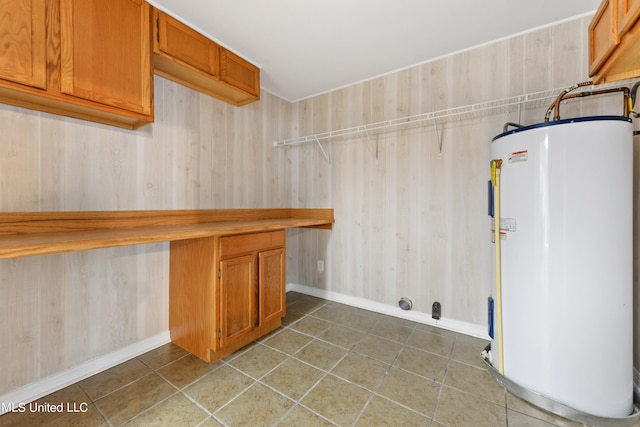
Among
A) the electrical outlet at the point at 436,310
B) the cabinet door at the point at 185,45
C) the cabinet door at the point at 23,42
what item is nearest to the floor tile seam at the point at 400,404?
the electrical outlet at the point at 436,310

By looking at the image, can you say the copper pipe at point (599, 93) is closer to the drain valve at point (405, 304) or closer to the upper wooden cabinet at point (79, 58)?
the drain valve at point (405, 304)

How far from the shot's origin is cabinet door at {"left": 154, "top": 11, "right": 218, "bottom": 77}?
5.51 ft

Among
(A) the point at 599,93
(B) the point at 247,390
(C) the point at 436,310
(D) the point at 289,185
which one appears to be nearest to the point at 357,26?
(A) the point at 599,93

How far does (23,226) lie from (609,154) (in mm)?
2947

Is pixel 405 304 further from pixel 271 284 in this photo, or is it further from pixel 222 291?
pixel 222 291

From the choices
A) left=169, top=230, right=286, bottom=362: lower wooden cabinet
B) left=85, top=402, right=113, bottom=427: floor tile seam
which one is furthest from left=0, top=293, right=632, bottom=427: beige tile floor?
left=169, top=230, right=286, bottom=362: lower wooden cabinet

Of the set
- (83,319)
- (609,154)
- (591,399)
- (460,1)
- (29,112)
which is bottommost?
(591,399)

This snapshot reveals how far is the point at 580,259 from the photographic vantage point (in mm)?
1265

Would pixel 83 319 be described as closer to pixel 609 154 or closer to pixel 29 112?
pixel 29 112

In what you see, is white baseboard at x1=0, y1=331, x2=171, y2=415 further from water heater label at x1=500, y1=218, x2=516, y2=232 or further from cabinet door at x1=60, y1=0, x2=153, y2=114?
water heater label at x1=500, y1=218, x2=516, y2=232

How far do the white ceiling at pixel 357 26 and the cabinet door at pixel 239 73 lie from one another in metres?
0.07

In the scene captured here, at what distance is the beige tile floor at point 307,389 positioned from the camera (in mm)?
A: 1309

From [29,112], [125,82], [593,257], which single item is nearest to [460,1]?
[593,257]

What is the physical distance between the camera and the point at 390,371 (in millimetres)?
1685
